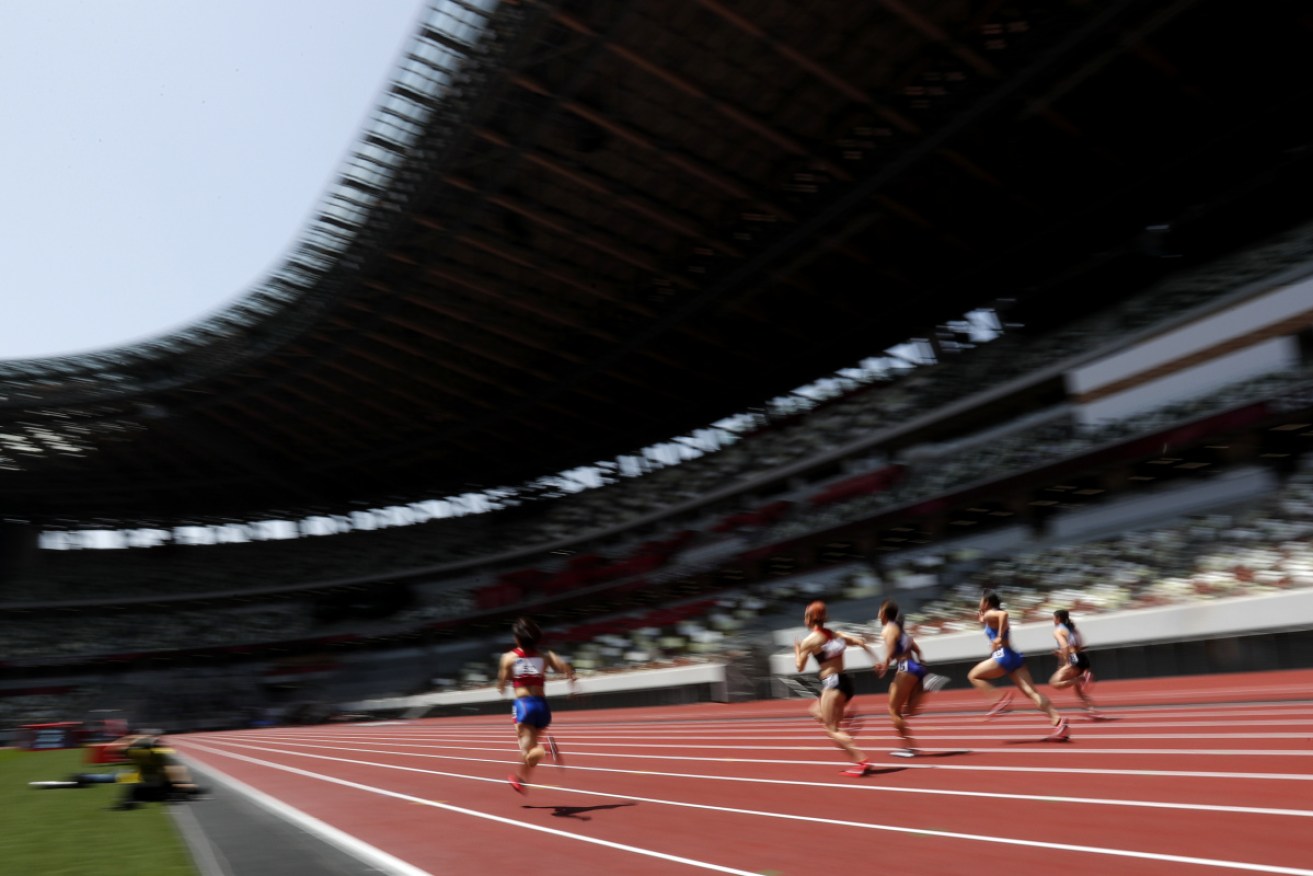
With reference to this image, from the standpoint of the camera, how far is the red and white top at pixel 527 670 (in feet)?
30.6

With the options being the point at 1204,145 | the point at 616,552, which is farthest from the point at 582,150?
the point at 616,552

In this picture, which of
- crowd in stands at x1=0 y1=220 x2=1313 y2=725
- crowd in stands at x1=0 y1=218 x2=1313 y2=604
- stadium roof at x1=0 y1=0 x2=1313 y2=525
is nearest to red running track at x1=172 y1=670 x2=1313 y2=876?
crowd in stands at x1=0 y1=220 x2=1313 y2=725

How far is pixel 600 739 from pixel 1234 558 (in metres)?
12.6

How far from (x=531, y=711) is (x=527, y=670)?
16.0 inches

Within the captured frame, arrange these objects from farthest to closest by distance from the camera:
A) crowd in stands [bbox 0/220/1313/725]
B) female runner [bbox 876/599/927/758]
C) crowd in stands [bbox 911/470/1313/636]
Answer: crowd in stands [bbox 0/220/1313/725] < crowd in stands [bbox 911/470/1313/636] < female runner [bbox 876/599/927/758]

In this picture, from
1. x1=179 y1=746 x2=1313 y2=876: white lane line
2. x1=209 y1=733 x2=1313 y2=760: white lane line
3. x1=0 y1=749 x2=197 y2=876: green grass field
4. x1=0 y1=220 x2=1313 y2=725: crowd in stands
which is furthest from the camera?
x1=0 y1=220 x2=1313 y2=725: crowd in stands

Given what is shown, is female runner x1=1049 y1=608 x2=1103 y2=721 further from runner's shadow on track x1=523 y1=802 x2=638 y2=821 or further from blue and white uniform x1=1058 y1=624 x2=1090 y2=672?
runner's shadow on track x1=523 y1=802 x2=638 y2=821

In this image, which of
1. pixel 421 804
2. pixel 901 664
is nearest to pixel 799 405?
pixel 901 664

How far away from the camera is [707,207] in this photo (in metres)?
27.8

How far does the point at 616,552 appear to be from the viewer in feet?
150

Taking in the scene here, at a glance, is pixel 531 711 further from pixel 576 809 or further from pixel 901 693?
pixel 901 693

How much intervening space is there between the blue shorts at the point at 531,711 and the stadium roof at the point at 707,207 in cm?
1521

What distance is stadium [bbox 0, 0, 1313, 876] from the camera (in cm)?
916

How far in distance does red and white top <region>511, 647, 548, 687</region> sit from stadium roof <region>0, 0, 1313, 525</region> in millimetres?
14973
